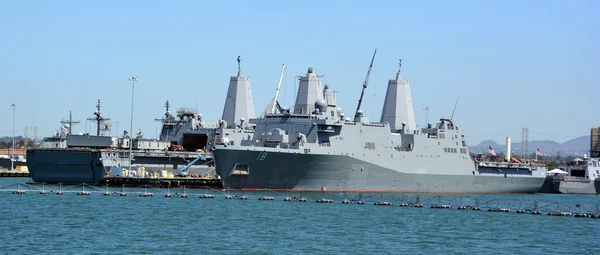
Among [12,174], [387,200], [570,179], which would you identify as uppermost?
[570,179]

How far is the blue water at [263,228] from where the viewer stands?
3822 centimetres

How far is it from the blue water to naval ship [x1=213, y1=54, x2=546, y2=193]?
4988 millimetres

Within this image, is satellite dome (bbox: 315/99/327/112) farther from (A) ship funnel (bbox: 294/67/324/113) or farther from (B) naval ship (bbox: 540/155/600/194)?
(B) naval ship (bbox: 540/155/600/194)

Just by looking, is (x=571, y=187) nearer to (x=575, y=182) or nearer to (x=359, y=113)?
(x=575, y=182)

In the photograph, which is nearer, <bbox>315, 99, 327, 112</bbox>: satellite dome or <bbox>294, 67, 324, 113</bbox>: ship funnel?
→ <bbox>315, 99, 327, 112</bbox>: satellite dome

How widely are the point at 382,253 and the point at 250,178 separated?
27029 millimetres

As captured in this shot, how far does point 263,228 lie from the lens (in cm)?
4416

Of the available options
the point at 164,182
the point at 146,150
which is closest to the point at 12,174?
the point at 146,150

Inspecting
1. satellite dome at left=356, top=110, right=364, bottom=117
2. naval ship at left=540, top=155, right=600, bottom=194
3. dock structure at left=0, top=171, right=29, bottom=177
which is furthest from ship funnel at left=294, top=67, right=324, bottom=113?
dock structure at left=0, top=171, right=29, bottom=177

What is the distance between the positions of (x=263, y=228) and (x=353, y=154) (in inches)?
923

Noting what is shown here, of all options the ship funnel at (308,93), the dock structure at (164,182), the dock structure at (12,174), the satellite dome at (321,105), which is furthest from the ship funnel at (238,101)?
the dock structure at (12,174)

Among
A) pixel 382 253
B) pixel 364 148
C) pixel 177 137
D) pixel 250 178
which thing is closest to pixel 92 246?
pixel 382 253

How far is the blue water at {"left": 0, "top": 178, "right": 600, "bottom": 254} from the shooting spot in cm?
3822

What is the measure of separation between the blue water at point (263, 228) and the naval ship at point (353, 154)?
196 inches
